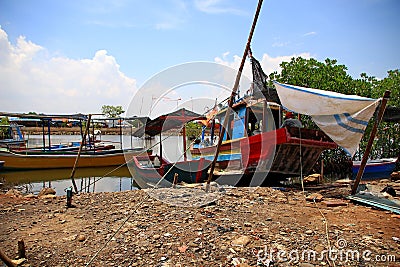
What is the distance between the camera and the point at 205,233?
3.79 metres

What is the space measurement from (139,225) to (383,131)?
56.8 ft

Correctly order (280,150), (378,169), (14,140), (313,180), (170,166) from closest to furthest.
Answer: (280,150), (313,180), (170,166), (378,169), (14,140)

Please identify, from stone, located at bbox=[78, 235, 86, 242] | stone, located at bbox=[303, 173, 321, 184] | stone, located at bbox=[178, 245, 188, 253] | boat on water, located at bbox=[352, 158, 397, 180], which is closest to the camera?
stone, located at bbox=[178, 245, 188, 253]

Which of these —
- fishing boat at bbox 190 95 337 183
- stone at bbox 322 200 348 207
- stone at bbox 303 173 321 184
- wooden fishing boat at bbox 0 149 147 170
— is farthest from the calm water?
stone at bbox 322 200 348 207

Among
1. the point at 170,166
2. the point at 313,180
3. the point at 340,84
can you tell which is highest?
the point at 340,84

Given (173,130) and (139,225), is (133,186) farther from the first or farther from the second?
(139,225)

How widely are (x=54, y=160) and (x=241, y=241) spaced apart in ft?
51.9

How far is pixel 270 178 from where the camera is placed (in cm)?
931

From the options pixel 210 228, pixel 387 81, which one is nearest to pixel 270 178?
pixel 210 228

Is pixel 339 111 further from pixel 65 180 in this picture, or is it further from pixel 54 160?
pixel 54 160

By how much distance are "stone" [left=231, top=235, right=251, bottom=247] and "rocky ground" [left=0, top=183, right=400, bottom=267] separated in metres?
0.01

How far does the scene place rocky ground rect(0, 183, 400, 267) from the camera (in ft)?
Result: 10.1

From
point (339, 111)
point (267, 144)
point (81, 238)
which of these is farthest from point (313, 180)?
point (81, 238)

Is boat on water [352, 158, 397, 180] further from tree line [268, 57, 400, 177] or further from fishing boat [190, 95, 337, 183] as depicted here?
fishing boat [190, 95, 337, 183]
